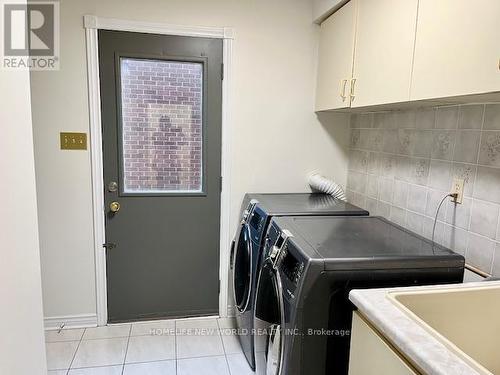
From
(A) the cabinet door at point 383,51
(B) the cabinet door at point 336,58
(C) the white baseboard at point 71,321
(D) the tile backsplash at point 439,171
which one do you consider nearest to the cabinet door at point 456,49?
(A) the cabinet door at point 383,51

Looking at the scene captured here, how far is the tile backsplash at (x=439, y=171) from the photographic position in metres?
1.39

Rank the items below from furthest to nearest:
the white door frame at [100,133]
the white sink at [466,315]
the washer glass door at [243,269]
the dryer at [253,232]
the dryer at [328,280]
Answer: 1. the white door frame at [100,133]
2. the washer glass door at [243,269]
3. the dryer at [253,232]
4. the dryer at [328,280]
5. the white sink at [466,315]

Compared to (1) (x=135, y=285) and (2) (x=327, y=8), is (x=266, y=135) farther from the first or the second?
(1) (x=135, y=285)

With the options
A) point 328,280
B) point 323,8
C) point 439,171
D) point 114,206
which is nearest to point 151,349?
point 114,206

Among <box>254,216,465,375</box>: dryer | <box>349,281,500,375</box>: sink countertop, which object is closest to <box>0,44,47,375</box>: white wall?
<box>254,216,465,375</box>: dryer

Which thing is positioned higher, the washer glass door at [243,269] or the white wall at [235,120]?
the white wall at [235,120]

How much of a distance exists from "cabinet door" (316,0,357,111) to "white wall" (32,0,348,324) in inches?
4.9

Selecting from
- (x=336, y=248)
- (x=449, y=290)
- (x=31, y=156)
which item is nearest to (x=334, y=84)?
(x=336, y=248)

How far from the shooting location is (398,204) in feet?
6.40

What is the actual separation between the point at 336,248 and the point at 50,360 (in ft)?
6.10

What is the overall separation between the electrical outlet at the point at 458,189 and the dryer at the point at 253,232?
50 centimetres

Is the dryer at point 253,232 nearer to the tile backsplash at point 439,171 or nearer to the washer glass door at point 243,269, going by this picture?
the washer glass door at point 243,269

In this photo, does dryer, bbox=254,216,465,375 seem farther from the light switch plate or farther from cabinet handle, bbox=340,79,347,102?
the light switch plate

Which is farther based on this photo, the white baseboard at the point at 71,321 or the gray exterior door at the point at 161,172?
the white baseboard at the point at 71,321
